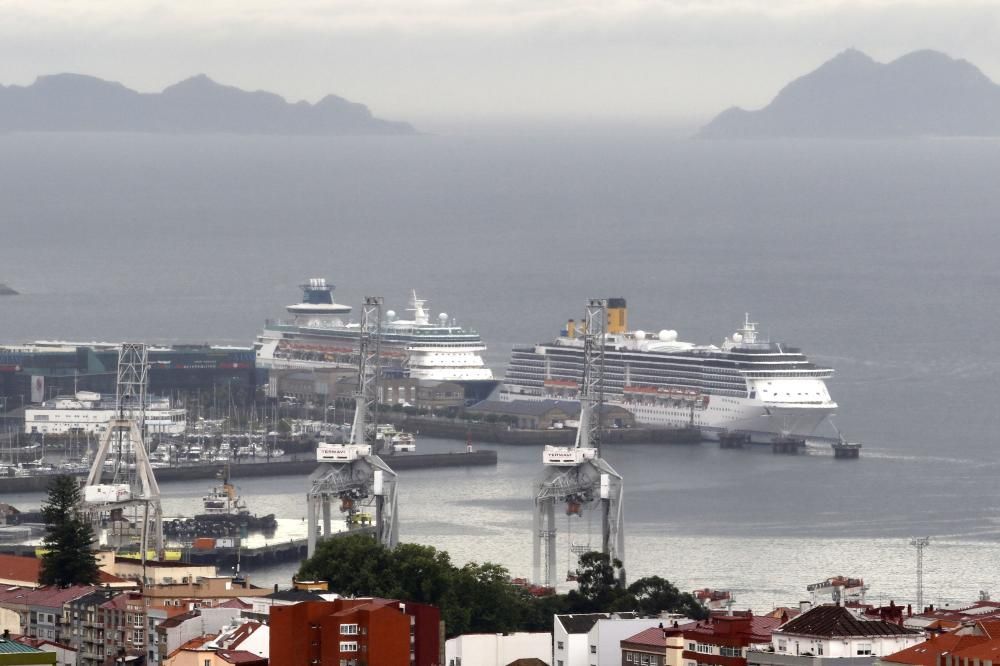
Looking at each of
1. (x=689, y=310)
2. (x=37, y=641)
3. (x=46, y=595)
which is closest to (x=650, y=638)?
(x=37, y=641)

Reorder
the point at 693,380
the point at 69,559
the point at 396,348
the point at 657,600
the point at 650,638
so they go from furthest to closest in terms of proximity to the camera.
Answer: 1. the point at 396,348
2. the point at 693,380
3. the point at 69,559
4. the point at 657,600
5. the point at 650,638

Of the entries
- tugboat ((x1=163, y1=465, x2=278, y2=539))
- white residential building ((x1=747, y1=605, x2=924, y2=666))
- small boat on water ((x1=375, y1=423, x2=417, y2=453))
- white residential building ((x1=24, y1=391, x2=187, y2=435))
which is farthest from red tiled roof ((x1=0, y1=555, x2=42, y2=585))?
white residential building ((x1=24, y1=391, x2=187, y2=435))

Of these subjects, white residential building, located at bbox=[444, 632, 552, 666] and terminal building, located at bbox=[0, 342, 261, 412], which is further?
terminal building, located at bbox=[0, 342, 261, 412]

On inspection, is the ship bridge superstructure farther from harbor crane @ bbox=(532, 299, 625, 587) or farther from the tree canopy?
the tree canopy

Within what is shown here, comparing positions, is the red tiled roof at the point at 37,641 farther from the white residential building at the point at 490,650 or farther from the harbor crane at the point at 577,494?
the harbor crane at the point at 577,494

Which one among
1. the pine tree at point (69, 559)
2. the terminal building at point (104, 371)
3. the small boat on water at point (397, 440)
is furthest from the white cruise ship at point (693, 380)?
the pine tree at point (69, 559)

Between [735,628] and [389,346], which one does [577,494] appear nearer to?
[735,628]

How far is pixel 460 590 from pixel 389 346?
55.2 metres

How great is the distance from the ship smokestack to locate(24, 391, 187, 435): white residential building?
13.3 metres

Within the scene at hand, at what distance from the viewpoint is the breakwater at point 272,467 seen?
6525cm

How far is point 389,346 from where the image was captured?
92.2 metres

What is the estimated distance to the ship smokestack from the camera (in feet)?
292

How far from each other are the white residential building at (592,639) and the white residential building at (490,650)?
0.22 meters

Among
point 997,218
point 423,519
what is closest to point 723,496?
point 423,519
